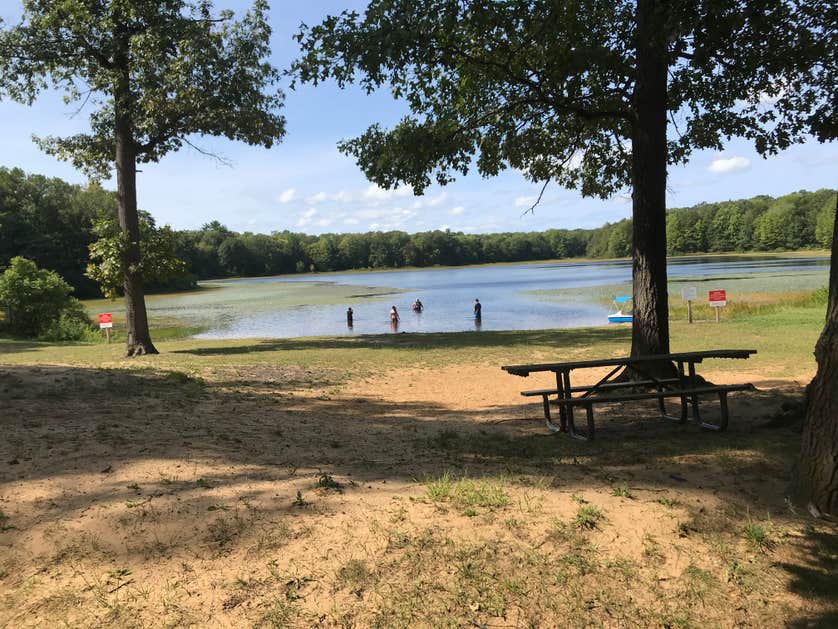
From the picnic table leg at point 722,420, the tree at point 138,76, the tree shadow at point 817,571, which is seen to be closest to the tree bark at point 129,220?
the tree at point 138,76

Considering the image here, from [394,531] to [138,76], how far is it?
47.1 ft

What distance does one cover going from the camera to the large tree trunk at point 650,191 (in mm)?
7527

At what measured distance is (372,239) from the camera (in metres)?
148

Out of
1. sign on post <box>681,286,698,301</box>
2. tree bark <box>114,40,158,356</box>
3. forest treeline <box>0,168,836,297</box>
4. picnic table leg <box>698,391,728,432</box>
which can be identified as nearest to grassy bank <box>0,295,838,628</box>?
picnic table leg <box>698,391,728,432</box>

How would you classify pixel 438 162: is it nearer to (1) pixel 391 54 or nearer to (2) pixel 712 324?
(1) pixel 391 54

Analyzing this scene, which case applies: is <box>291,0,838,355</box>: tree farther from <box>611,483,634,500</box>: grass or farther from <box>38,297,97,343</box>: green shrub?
<box>38,297,97,343</box>: green shrub

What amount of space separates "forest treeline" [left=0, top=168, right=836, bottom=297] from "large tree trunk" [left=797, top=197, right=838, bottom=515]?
7220 centimetres

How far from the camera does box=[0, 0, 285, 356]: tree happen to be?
1351 centimetres

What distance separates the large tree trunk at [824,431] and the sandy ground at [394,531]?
0.63ft

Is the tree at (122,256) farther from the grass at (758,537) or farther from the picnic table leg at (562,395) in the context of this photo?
the grass at (758,537)

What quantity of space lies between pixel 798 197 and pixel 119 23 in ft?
439

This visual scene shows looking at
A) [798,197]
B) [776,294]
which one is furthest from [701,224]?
[776,294]

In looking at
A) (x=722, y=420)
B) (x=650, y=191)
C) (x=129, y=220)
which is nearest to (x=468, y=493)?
(x=722, y=420)

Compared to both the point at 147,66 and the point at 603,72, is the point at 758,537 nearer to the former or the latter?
the point at 603,72
